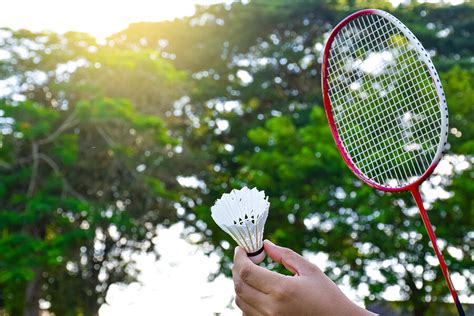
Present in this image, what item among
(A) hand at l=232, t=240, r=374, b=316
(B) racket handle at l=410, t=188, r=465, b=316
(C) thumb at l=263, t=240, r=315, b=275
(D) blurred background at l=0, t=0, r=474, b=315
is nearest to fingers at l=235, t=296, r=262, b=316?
(A) hand at l=232, t=240, r=374, b=316

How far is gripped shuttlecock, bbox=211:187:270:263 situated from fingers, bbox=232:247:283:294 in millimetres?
144

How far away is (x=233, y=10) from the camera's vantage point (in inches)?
921

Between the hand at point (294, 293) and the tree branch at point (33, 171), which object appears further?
the tree branch at point (33, 171)

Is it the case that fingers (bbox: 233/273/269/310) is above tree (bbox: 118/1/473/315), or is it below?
below

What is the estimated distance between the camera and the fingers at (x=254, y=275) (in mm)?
1570

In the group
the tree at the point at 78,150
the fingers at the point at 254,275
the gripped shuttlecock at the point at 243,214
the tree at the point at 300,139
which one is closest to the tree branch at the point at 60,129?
the tree at the point at 78,150

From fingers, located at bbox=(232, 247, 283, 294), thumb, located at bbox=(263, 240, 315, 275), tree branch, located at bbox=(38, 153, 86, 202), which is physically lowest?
fingers, located at bbox=(232, 247, 283, 294)

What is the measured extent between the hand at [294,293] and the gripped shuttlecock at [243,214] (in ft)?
0.69

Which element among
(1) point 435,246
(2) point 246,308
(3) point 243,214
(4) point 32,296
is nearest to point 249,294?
(2) point 246,308

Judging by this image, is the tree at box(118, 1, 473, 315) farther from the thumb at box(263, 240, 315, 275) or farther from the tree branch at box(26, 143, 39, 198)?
the thumb at box(263, 240, 315, 275)

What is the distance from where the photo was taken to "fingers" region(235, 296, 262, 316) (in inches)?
63.5

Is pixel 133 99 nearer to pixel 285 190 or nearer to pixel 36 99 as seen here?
pixel 36 99

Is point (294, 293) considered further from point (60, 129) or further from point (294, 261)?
point (60, 129)

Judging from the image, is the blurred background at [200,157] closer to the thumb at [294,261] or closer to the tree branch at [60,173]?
the tree branch at [60,173]
